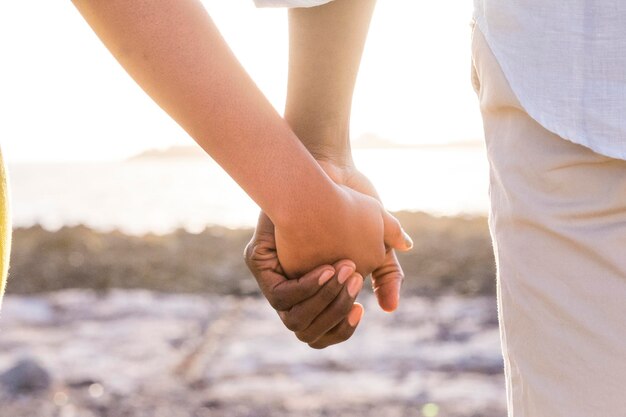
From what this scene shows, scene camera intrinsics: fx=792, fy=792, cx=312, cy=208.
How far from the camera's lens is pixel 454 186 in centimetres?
3878

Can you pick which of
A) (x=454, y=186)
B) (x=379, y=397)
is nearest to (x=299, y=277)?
(x=379, y=397)

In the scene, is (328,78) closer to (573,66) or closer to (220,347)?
(573,66)

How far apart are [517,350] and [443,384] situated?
3.71 m

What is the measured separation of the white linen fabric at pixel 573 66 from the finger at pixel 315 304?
64 cm

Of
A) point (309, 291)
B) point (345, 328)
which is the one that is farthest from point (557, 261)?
point (345, 328)

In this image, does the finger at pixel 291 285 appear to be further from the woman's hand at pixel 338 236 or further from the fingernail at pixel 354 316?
the fingernail at pixel 354 316

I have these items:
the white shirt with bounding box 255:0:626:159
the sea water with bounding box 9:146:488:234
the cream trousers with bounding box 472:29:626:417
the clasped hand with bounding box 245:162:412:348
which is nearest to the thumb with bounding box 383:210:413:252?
the clasped hand with bounding box 245:162:412:348

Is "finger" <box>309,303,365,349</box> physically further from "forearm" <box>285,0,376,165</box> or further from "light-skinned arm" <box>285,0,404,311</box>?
"forearm" <box>285,0,376,165</box>

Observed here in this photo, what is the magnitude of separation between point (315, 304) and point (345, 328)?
15cm

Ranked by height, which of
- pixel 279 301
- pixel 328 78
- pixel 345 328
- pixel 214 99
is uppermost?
pixel 214 99

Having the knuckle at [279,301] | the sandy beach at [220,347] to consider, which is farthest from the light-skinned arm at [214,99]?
the sandy beach at [220,347]

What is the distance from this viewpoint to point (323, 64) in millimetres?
1828

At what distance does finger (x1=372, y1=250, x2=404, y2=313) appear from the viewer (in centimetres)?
189

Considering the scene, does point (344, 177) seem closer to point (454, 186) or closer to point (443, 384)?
point (443, 384)
